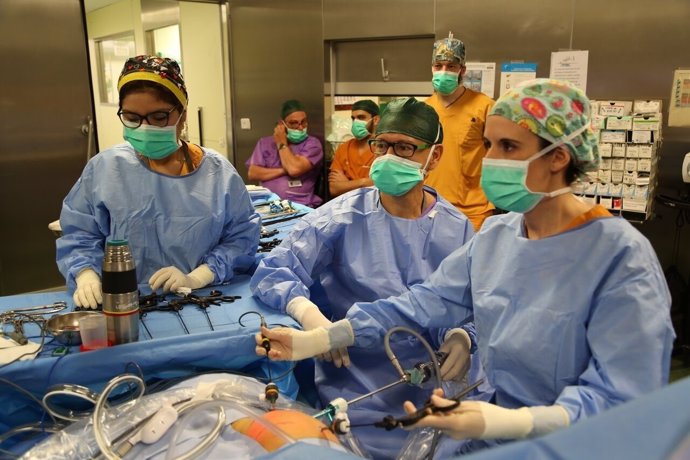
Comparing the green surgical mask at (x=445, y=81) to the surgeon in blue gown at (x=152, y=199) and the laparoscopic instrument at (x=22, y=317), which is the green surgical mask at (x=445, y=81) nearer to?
the surgeon in blue gown at (x=152, y=199)

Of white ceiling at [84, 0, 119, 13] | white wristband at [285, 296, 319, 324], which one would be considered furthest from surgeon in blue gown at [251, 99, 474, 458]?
white ceiling at [84, 0, 119, 13]

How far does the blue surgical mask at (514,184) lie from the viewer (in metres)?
1.42

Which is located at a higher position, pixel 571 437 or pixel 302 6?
pixel 302 6

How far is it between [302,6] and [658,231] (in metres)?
3.46

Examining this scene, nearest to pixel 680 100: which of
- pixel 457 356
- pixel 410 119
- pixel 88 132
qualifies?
pixel 410 119

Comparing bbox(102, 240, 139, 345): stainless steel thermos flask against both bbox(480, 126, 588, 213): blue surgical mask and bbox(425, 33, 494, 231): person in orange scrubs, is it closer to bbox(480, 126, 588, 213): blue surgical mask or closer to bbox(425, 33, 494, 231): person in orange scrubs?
bbox(480, 126, 588, 213): blue surgical mask

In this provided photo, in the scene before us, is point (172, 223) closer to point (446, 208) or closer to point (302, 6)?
point (446, 208)

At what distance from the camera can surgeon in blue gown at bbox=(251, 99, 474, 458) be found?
5.86 ft

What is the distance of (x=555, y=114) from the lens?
1.37 metres

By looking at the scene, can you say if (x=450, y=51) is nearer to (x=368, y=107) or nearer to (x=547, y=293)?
(x=368, y=107)

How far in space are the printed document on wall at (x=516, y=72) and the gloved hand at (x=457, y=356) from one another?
108 inches

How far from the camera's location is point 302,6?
→ 5.15 meters

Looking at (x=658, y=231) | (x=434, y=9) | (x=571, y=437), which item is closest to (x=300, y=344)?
(x=571, y=437)

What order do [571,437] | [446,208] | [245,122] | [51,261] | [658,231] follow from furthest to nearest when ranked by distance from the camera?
1. [245,122]
2. [51,261]
3. [658,231]
4. [446,208]
5. [571,437]
